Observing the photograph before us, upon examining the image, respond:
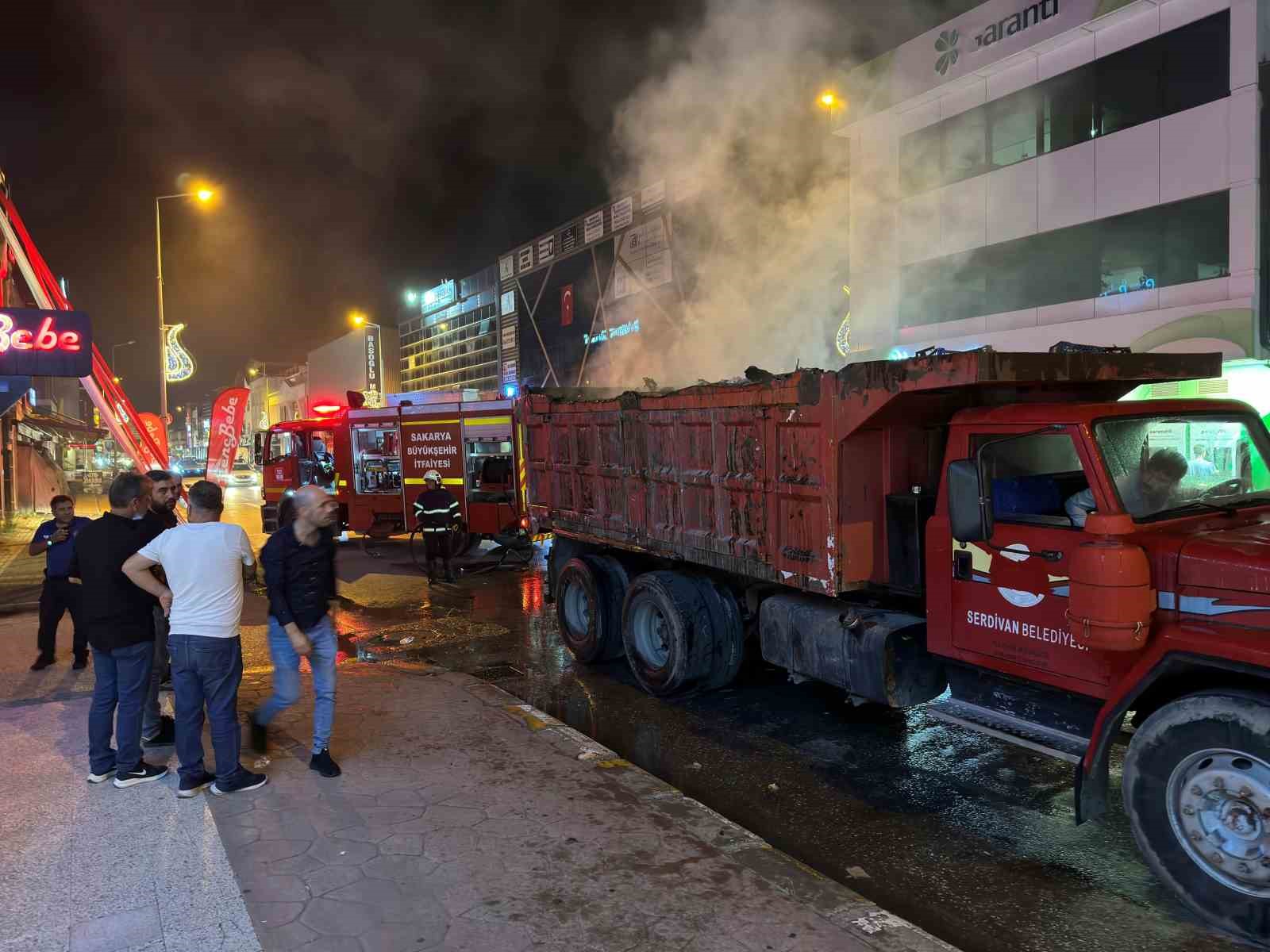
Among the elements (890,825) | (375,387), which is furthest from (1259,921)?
(375,387)

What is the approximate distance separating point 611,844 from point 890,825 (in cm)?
151

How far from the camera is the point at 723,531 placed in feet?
19.1

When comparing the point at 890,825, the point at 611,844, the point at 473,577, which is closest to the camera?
the point at 611,844

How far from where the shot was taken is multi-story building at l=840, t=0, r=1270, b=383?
1346cm

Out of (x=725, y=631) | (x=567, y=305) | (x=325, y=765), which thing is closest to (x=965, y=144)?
(x=725, y=631)

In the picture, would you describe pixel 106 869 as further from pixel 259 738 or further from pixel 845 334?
pixel 845 334

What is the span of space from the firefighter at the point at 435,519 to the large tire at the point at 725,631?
19.8ft

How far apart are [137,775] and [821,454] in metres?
4.06

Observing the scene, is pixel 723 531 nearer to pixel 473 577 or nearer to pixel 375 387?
pixel 473 577

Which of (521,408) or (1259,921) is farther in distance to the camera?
(521,408)

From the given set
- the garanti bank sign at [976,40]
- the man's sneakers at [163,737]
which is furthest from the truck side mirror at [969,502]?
the garanti bank sign at [976,40]

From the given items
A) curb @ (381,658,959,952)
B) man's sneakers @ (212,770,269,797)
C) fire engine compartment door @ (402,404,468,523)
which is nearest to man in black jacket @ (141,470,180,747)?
man's sneakers @ (212,770,269,797)

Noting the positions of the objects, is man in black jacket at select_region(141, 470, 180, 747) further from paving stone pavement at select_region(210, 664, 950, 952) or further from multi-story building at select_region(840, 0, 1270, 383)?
multi-story building at select_region(840, 0, 1270, 383)

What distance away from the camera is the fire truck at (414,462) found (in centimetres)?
1366
